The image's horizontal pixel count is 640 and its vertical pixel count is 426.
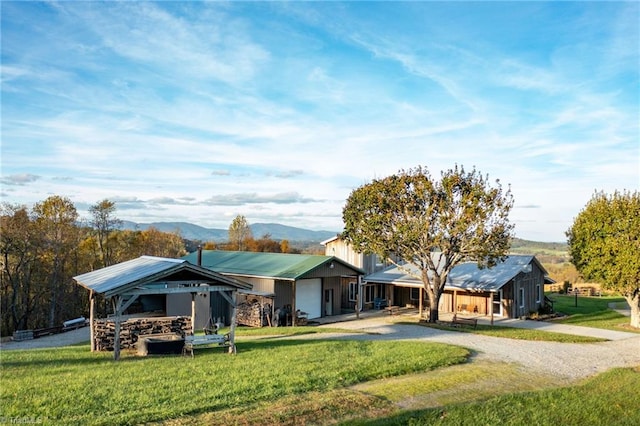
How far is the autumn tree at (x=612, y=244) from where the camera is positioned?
23.9 meters

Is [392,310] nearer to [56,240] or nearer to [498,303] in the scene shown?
[498,303]

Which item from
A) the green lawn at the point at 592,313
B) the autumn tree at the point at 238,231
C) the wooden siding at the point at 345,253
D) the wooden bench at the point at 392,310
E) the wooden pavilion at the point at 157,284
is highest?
the autumn tree at the point at 238,231

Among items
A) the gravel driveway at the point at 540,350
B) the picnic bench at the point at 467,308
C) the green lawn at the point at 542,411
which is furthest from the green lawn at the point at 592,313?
the green lawn at the point at 542,411

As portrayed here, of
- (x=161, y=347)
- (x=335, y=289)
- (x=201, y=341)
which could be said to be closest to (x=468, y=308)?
(x=335, y=289)

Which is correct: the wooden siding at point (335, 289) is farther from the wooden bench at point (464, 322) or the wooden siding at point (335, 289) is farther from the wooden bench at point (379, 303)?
the wooden bench at point (464, 322)

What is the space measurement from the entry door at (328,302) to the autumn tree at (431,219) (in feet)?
15.1

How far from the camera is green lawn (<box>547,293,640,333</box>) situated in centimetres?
2600

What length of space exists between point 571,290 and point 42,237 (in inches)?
1729

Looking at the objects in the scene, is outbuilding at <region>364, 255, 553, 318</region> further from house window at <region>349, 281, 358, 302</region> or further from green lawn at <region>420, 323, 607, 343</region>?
green lawn at <region>420, 323, 607, 343</region>

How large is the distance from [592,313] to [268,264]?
21.2 m

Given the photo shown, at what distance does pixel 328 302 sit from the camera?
2917 cm

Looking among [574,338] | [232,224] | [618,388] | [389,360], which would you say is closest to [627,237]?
[574,338]

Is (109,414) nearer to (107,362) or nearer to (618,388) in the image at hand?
(107,362)

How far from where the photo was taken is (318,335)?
19.3 metres
